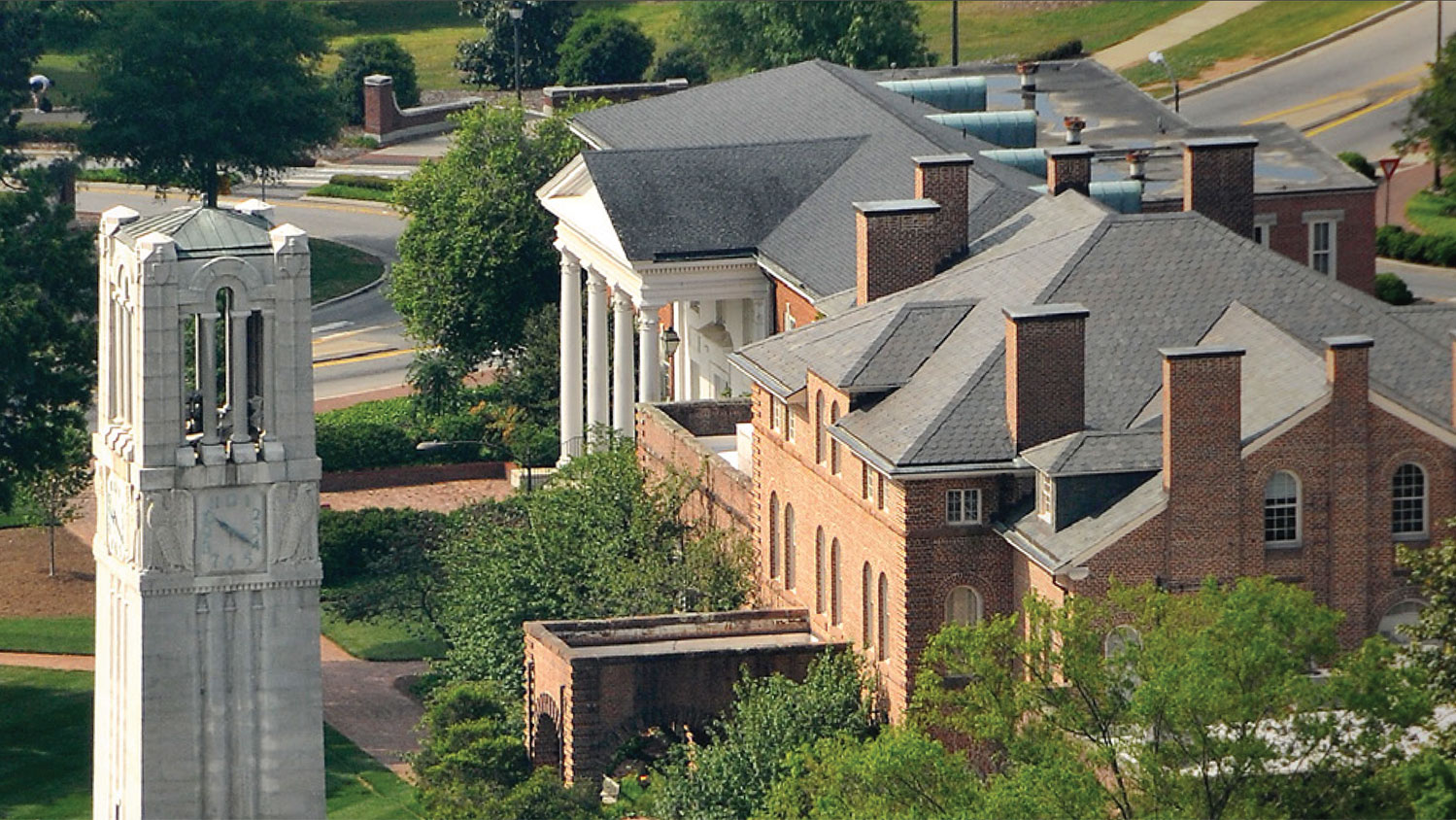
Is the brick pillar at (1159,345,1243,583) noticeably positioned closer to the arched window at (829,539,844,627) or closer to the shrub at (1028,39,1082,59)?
the arched window at (829,539,844,627)

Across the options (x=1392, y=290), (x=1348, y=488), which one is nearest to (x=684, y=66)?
(x=1392, y=290)

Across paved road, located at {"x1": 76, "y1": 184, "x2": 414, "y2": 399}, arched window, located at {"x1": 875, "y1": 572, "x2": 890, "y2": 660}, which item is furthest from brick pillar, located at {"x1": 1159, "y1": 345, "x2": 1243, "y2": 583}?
paved road, located at {"x1": 76, "y1": 184, "x2": 414, "y2": 399}

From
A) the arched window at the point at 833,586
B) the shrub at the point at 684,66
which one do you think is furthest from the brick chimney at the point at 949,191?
the shrub at the point at 684,66

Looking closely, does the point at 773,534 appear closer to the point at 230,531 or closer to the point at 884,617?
the point at 884,617

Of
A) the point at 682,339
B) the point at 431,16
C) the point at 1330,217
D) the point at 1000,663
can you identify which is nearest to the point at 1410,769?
the point at 1000,663

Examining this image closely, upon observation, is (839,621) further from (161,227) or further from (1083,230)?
(161,227)
